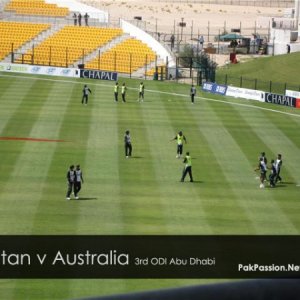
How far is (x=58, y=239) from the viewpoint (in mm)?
25938

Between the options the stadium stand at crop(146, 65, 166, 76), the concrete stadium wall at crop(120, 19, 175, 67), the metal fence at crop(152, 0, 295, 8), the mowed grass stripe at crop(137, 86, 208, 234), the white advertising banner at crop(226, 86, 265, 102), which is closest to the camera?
the mowed grass stripe at crop(137, 86, 208, 234)

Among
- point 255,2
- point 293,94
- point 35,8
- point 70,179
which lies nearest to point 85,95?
point 293,94

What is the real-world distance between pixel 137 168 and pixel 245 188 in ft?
19.1

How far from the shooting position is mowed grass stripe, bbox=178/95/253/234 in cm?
2984

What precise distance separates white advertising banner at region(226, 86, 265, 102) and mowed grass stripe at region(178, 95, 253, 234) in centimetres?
1148

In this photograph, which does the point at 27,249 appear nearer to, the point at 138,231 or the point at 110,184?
the point at 138,231

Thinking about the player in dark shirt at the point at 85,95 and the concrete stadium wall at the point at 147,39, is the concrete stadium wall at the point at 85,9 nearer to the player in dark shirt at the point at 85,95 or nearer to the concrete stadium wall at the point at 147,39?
the concrete stadium wall at the point at 147,39

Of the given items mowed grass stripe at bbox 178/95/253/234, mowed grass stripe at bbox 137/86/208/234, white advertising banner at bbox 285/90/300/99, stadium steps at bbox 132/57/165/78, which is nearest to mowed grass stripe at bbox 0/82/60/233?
mowed grass stripe at bbox 137/86/208/234

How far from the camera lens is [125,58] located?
275 feet

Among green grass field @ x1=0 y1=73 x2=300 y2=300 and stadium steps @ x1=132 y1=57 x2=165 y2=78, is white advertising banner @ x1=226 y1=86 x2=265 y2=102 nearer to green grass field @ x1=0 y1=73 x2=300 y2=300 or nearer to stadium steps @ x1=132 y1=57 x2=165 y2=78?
green grass field @ x1=0 y1=73 x2=300 y2=300

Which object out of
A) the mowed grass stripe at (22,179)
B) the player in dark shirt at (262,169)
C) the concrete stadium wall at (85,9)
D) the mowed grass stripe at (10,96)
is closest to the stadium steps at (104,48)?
the concrete stadium wall at (85,9)

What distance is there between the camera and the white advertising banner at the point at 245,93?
67688 millimetres

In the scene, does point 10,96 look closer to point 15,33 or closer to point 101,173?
point 101,173

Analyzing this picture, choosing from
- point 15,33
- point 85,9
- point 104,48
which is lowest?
point 104,48
